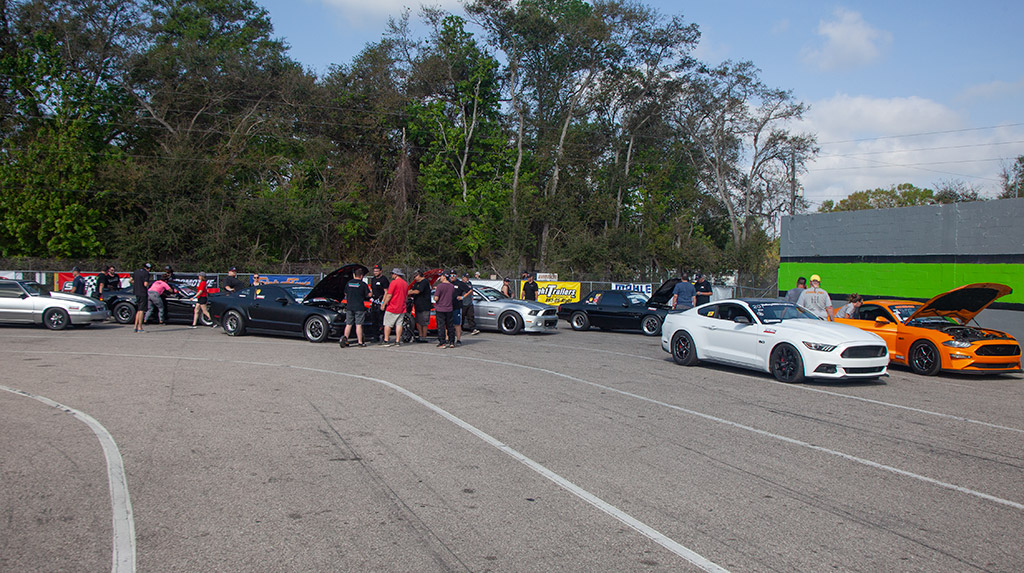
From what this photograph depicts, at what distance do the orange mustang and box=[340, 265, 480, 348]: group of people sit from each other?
8.13 m

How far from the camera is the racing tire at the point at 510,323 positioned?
19.4 meters

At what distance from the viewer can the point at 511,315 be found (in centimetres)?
1950

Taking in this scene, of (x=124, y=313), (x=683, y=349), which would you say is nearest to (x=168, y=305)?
(x=124, y=313)

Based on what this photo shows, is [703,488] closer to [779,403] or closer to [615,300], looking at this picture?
[779,403]

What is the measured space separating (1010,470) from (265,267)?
1513 inches

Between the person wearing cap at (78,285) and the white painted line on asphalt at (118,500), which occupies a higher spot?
the person wearing cap at (78,285)

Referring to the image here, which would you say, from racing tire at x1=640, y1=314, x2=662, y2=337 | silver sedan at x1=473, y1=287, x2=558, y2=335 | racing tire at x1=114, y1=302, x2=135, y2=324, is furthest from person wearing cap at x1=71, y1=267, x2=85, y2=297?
racing tire at x1=640, y1=314, x2=662, y2=337

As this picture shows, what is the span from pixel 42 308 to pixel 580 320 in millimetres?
14961

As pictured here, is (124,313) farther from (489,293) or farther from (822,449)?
(822,449)

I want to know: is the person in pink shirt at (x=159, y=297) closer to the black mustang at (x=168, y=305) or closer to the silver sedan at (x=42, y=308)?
the black mustang at (x=168, y=305)

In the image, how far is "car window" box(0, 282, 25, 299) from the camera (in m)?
19.0

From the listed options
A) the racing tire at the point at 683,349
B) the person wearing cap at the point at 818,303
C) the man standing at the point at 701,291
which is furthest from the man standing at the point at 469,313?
the person wearing cap at the point at 818,303

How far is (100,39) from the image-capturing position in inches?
1606

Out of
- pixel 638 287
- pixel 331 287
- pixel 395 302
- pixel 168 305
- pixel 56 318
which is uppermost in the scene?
pixel 638 287
